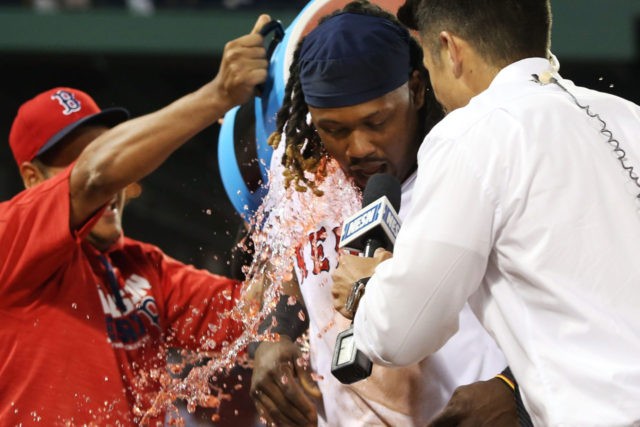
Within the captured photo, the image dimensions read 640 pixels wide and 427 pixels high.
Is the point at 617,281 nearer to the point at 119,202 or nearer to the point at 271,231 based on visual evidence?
the point at 271,231

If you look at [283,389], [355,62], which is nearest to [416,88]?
[355,62]

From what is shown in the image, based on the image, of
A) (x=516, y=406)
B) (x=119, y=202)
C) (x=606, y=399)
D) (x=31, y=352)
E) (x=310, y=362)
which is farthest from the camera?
(x=119, y=202)

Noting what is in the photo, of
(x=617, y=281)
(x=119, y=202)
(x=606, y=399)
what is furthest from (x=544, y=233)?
(x=119, y=202)

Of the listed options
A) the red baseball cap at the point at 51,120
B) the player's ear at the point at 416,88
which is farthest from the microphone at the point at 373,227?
the red baseball cap at the point at 51,120

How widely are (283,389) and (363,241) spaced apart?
61cm

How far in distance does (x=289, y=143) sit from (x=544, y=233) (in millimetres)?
1027

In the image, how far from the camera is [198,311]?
324 cm

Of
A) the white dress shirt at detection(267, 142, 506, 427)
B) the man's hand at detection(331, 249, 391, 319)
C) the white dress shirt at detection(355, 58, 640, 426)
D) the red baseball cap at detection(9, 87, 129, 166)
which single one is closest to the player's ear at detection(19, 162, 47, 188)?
the red baseball cap at detection(9, 87, 129, 166)

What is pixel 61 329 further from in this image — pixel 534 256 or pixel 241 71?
pixel 534 256

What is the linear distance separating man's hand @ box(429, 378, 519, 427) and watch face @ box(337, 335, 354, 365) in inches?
12.3

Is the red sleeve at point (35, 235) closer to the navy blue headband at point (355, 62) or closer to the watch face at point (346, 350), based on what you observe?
the navy blue headband at point (355, 62)

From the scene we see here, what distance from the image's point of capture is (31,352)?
2861mm

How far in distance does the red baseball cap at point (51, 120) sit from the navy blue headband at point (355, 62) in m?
1.02

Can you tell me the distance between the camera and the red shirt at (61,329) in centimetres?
280
